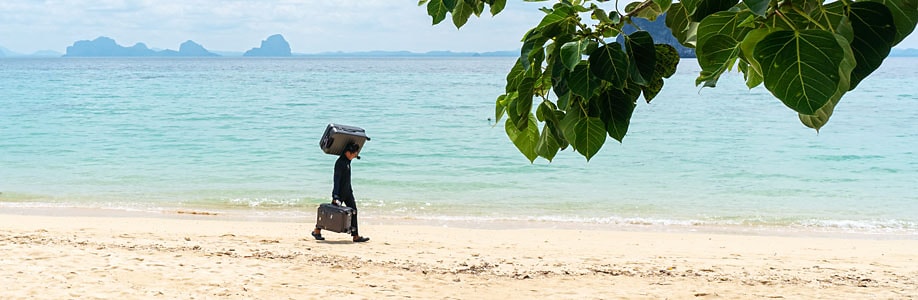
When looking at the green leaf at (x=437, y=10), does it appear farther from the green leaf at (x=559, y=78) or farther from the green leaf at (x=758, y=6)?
the green leaf at (x=758, y=6)

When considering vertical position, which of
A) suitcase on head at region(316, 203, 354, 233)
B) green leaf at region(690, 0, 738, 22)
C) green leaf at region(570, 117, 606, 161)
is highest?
green leaf at region(690, 0, 738, 22)

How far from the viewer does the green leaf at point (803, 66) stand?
783mm

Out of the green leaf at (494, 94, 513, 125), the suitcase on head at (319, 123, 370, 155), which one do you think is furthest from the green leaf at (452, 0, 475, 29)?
the suitcase on head at (319, 123, 370, 155)

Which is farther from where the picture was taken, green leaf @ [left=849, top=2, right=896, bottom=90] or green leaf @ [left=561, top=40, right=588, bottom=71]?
green leaf @ [left=561, top=40, right=588, bottom=71]

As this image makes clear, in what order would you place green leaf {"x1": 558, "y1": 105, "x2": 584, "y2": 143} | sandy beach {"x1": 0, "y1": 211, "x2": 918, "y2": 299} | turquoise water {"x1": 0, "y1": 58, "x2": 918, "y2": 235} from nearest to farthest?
green leaf {"x1": 558, "y1": 105, "x2": 584, "y2": 143}, sandy beach {"x1": 0, "y1": 211, "x2": 918, "y2": 299}, turquoise water {"x1": 0, "y1": 58, "x2": 918, "y2": 235}

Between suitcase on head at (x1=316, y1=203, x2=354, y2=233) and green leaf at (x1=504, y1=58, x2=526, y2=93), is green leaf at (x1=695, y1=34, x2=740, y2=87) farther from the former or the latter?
suitcase on head at (x1=316, y1=203, x2=354, y2=233)

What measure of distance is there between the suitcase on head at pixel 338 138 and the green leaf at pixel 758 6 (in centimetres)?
831

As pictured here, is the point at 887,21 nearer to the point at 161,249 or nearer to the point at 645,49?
the point at 645,49

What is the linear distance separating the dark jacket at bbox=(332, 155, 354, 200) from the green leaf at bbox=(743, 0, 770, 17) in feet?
27.8

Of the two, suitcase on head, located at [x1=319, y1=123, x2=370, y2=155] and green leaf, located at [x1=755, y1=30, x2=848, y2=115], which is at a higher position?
green leaf, located at [x1=755, y1=30, x2=848, y2=115]

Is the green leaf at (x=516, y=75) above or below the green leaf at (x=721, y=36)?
below

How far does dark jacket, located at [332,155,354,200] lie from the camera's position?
9244 mm

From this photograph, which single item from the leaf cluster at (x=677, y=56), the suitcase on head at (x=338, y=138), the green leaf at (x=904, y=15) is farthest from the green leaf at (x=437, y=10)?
the suitcase on head at (x=338, y=138)

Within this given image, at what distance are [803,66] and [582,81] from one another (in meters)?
0.35
